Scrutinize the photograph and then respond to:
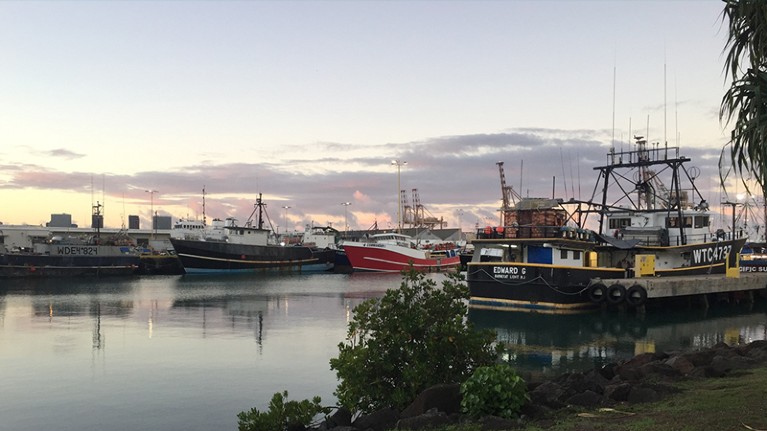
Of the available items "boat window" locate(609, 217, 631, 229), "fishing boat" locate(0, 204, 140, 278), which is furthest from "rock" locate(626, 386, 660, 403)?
"fishing boat" locate(0, 204, 140, 278)

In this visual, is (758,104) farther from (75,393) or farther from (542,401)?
(75,393)

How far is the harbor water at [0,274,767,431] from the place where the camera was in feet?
57.9

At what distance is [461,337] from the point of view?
1300 cm

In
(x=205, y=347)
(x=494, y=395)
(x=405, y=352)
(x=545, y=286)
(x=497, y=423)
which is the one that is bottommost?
(x=205, y=347)

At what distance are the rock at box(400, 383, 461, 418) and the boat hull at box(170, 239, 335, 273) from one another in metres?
84.7

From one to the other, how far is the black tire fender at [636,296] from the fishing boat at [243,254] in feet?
229

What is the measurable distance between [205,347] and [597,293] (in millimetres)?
24002

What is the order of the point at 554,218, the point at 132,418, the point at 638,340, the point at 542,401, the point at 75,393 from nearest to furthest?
the point at 542,401 → the point at 132,418 → the point at 75,393 → the point at 638,340 → the point at 554,218

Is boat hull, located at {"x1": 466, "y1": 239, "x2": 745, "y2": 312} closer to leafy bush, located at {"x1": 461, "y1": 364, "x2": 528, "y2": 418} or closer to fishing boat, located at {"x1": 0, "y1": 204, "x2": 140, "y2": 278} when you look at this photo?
leafy bush, located at {"x1": 461, "y1": 364, "x2": 528, "y2": 418}

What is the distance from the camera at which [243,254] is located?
97688 mm

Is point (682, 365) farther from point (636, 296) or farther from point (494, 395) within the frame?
point (636, 296)

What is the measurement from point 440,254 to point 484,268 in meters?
70.3

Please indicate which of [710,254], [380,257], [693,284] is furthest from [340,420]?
[380,257]

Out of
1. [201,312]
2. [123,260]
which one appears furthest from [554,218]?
[123,260]
